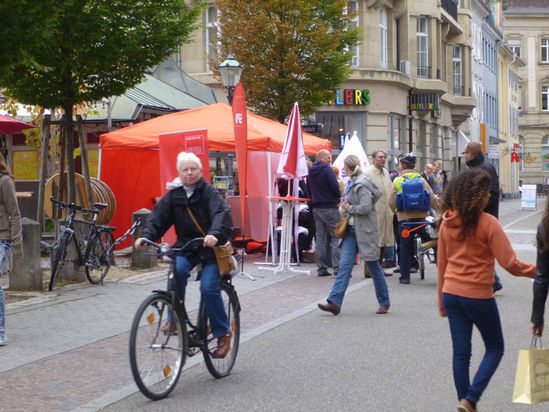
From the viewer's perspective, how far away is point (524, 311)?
1061 centimetres

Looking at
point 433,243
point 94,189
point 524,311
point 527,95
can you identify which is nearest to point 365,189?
point 524,311

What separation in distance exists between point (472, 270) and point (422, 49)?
129 ft

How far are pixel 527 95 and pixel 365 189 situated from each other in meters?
90.6

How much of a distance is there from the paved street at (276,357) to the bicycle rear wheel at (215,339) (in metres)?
0.11

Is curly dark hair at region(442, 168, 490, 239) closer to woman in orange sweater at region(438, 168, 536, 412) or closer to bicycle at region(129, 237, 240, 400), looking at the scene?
woman in orange sweater at region(438, 168, 536, 412)

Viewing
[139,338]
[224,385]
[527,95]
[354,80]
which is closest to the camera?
[139,338]

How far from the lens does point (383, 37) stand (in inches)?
1591

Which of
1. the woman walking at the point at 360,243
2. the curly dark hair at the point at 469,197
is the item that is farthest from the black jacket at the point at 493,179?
the curly dark hair at the point at 469,197

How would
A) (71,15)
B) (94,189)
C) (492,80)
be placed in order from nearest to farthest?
(71,15) → (94,189) → (492,80)

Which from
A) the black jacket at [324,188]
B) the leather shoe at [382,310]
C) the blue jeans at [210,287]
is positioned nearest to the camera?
the blue jeans at [210,287]

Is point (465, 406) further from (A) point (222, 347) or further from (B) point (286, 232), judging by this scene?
(B) point (286, 232)

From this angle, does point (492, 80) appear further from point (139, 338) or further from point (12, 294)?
point (139, 338)

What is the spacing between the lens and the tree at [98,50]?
42.6 feet

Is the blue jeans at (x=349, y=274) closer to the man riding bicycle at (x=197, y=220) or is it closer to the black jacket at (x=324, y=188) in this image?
the man riding bicycle at (x=197, y=220)
